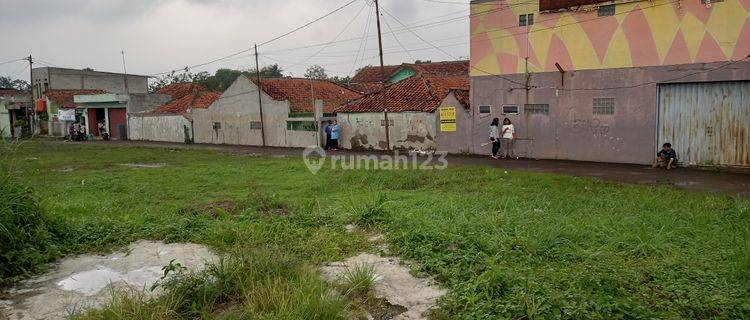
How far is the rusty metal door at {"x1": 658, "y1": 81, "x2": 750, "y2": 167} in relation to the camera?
14766mm

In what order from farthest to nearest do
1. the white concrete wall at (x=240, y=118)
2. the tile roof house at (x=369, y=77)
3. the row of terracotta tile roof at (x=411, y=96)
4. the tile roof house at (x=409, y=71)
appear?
the tile roof house at (x=369, y=77) < the tile roof house at (x=409, y=71) < the white concrete wall at (x=240, y=118) < the row of terracotta tile roof at (x=411, y=96)

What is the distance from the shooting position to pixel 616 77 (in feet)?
54.5

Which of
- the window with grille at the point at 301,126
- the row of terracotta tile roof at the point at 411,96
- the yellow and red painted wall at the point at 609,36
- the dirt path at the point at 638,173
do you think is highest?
→ the yellow and red painted wall at the point at 609,36

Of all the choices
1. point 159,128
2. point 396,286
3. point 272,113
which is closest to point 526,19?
point 396,286

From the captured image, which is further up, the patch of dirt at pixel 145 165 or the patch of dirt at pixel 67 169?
the patch of dirt at pixel 67 169

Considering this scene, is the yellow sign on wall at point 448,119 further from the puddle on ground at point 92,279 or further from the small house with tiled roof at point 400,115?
the puddle on ground at point 92,279

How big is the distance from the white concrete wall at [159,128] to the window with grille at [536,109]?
2302cm

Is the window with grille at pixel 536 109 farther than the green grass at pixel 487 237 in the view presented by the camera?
Yes

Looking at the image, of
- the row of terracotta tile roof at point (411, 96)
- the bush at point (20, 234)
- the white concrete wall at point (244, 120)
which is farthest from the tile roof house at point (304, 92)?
the bush at point (20, 234)

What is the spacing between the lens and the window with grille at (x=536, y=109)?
60.4ft

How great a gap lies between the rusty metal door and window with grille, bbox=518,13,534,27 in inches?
181

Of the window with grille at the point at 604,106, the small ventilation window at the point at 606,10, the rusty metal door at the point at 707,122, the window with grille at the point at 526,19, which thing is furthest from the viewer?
the window with grille at the point at 526,19

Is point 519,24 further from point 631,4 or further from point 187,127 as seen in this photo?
→ point 187,127

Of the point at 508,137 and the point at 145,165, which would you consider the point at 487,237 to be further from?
the point at 145,165
